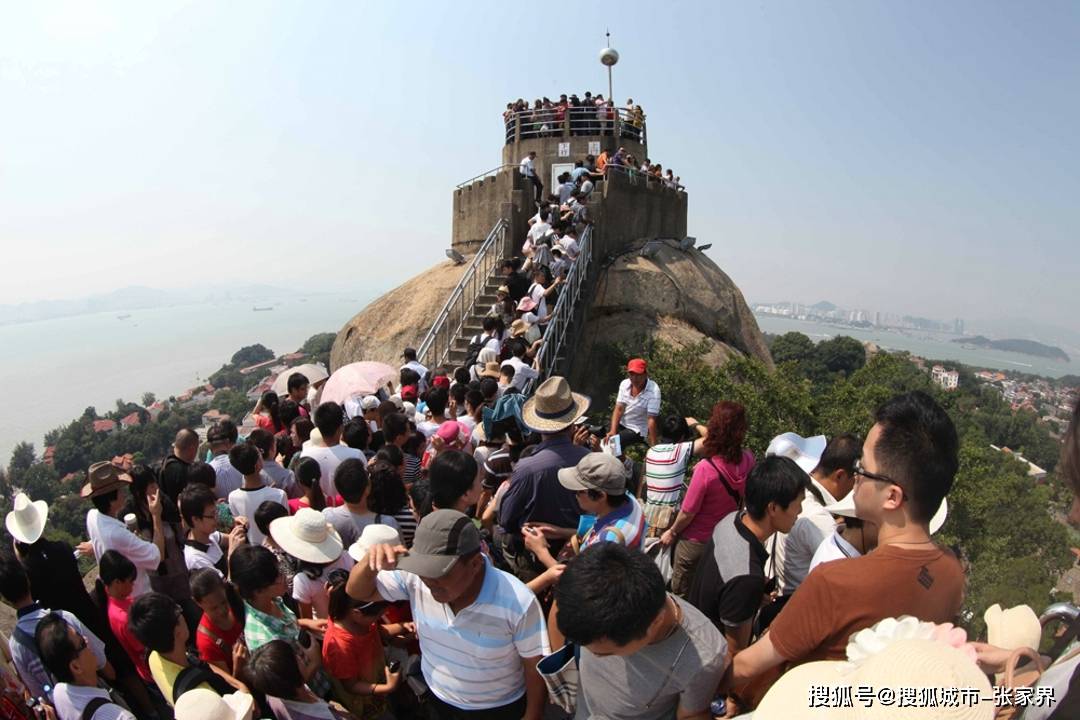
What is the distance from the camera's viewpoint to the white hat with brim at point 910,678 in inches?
57.6

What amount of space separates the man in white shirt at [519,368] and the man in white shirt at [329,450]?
2.70 meters

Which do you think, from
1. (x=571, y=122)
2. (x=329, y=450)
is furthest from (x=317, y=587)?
(x=571, y=122)

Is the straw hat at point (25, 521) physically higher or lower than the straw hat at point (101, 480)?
lower

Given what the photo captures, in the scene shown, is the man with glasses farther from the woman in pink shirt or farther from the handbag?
the woman in pink shirt

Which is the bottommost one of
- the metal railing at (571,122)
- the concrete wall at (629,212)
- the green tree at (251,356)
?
the green tree at (251,356)

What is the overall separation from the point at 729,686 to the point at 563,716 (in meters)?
1.50

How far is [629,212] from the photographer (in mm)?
16797

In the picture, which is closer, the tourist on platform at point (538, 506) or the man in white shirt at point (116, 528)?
the man in white shirt at point (116, 528)

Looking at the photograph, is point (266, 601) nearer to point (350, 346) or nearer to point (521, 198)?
point (521, 198)

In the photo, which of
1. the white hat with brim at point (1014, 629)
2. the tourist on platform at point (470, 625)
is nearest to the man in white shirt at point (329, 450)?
the tourist on platform at point (470, 625)

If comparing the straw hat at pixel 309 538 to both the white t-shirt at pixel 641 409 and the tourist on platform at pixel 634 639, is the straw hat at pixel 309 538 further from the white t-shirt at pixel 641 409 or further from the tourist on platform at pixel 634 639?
the white t-shirt at pixel 641 409

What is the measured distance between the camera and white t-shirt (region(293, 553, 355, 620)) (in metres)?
3.72

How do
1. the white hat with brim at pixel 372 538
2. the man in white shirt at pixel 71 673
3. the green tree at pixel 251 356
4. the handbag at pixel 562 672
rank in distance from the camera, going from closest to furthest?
1. the handbag at pixel 562 672
2. the man in white shirt at pixel 71 673
3. the white hat with brim at pixel 372 538
4. the green tree at pixel 251 356

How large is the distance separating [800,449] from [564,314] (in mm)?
7395
